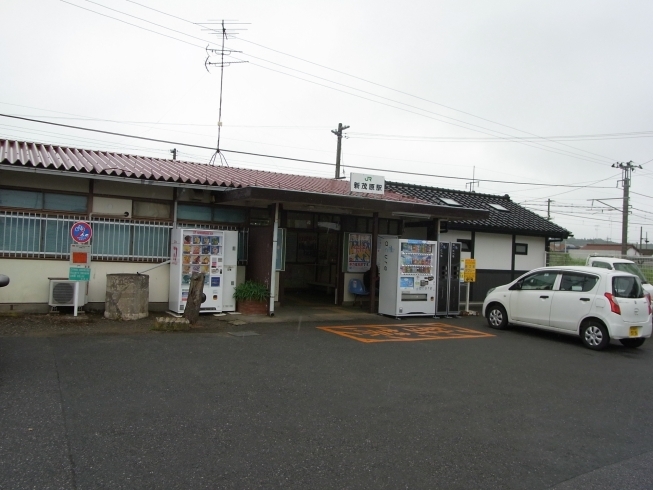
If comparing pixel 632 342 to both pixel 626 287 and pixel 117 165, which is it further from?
pixel 117 165

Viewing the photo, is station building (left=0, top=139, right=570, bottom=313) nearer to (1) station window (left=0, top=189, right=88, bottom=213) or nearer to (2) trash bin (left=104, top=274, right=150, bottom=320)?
(1) station window (left=0, top=189, right=88, bottom=213)

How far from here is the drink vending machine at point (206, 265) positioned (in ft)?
37.3

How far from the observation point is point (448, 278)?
1393 cm

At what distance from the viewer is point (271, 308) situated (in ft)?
39.6

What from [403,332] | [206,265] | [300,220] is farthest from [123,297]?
[403,332]

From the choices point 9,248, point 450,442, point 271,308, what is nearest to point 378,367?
point 450,442

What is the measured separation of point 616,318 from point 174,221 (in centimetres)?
974

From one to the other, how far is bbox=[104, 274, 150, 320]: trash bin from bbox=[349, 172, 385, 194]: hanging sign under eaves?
5.75 metres

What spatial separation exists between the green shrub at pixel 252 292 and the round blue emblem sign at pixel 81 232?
11.5 ft

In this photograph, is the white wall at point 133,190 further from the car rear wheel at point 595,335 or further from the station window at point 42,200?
the car rear wheel at point 595,335

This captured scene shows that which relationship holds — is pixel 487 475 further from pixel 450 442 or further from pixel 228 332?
pixel 228 332

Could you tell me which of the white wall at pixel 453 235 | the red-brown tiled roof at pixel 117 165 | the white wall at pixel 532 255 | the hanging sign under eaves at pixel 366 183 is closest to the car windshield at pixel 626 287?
the hanging sign under eaves at pixel 366 183

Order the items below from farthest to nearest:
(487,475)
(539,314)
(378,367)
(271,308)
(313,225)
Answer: (313,225) < (271,308) < (539,314) < (378,367) < (487,475)

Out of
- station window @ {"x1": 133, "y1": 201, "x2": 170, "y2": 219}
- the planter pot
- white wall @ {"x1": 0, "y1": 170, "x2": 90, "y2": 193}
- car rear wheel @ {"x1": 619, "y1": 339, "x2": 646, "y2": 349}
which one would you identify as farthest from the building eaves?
white wall @ {"x1": 0, "y1": 170, "x2": 90, "y2": 193}
